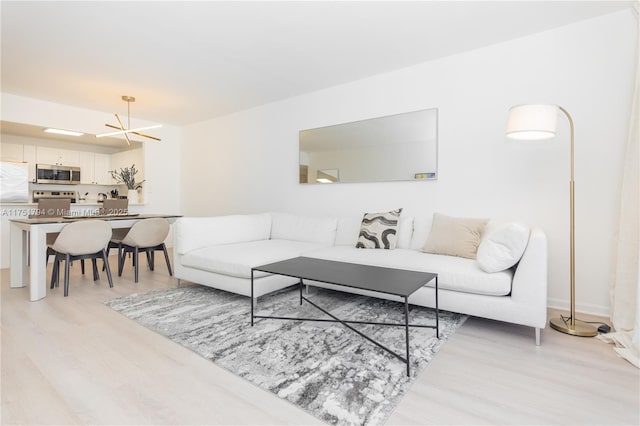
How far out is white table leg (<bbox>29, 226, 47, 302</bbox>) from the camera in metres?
2.95

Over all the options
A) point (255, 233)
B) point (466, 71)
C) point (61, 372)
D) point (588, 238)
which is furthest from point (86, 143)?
point (588, 238)

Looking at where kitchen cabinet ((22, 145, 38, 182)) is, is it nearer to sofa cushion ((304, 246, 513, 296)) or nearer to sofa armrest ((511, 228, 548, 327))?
sofa cushion ((304, 246, 513, 296))

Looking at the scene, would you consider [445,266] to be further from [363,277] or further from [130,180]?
[130,180]

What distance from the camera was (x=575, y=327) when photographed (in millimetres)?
2268

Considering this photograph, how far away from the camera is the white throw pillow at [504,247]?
2107 millimetres

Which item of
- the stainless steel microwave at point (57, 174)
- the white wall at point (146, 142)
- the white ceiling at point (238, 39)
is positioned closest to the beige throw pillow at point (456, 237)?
the white ceiling at point (238, 39)

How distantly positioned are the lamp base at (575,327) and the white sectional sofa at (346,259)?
1.16 ft

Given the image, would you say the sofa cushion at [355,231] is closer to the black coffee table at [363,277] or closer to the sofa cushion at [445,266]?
the sofa cushion at [445,266]

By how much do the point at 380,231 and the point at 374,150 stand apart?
1.11m

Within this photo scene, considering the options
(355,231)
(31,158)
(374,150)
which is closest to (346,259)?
(355,231)

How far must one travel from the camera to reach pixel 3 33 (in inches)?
110

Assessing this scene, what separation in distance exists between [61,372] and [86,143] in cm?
631

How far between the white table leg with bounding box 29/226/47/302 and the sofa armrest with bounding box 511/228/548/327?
4102mm

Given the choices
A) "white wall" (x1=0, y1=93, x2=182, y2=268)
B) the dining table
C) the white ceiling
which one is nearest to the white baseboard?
the white ceiling
